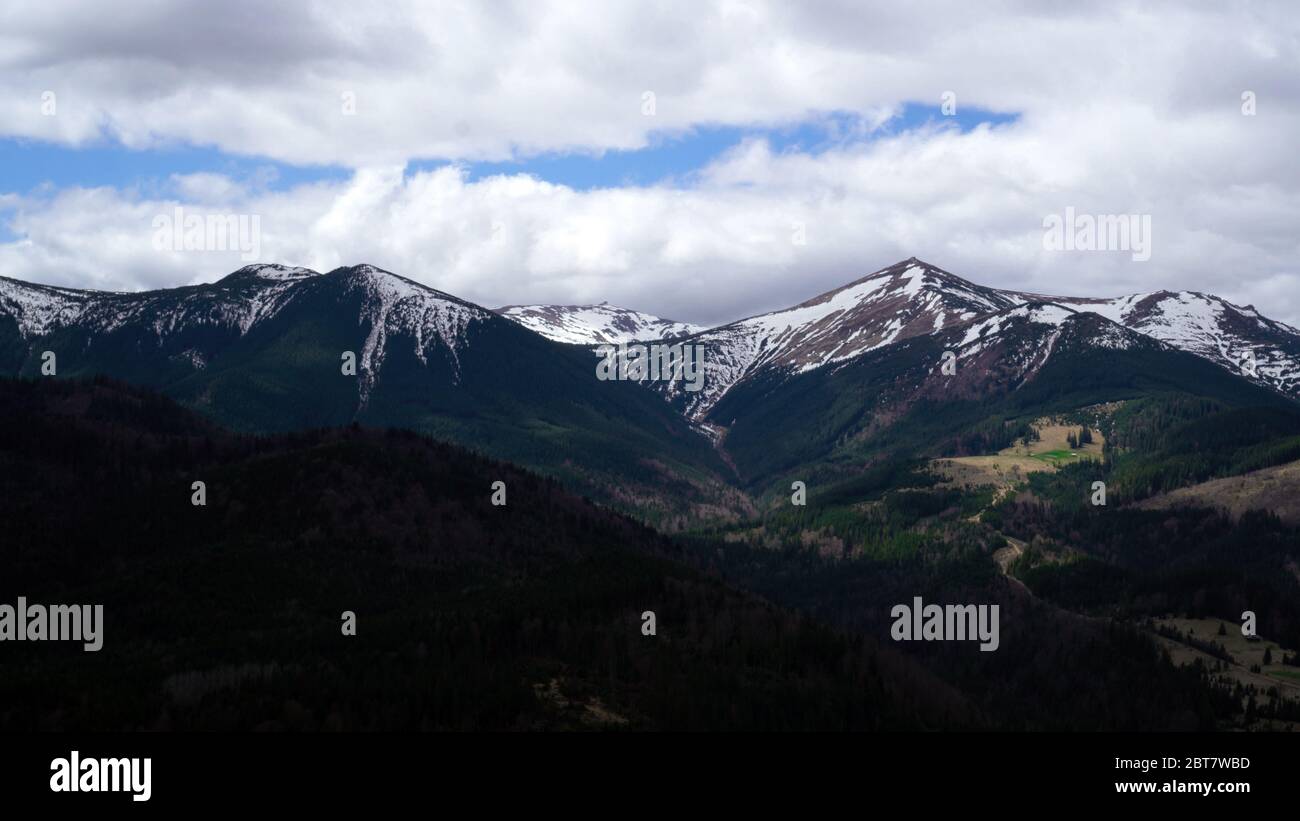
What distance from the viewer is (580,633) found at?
170000 millimetres

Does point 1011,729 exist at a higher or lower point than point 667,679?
lower
